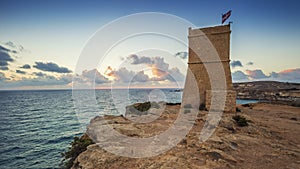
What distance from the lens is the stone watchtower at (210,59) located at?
18.2m

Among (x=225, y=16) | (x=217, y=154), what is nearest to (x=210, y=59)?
(x=225, y=16)

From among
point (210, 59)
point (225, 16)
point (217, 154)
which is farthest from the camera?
point (210, 59)

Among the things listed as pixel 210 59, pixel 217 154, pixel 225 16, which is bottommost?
pixel 217 154

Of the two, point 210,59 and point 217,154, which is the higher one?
point 210,59

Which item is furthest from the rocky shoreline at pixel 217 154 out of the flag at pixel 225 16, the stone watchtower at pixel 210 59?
the flag at pixel 225 16

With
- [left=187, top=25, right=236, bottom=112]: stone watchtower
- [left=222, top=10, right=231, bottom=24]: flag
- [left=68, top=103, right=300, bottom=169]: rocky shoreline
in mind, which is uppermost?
[left=222, top=10, right=231, bottom=24]: flag

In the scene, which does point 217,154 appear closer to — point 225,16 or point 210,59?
point 210,59

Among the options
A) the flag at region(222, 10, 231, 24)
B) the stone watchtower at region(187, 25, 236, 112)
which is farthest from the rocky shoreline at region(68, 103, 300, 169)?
the flag at region(222, 10, 231, 24)

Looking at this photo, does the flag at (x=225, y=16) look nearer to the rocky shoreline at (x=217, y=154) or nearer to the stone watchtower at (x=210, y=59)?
the stone watchtower at (x=210, y=59)

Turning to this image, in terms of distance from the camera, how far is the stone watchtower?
59.8ft

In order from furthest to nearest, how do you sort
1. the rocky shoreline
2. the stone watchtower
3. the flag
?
the stone watchtower < the flag < the rocky shoreline

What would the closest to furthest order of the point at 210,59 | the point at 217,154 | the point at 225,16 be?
the point at 217,154, the point at 225,16, the point at 210,59

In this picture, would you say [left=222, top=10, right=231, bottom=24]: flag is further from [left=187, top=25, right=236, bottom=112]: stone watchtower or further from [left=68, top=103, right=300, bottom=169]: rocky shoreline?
[left=68, top=103, right=300, bottom=169]: rocky shoreline

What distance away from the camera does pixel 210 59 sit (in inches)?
744
